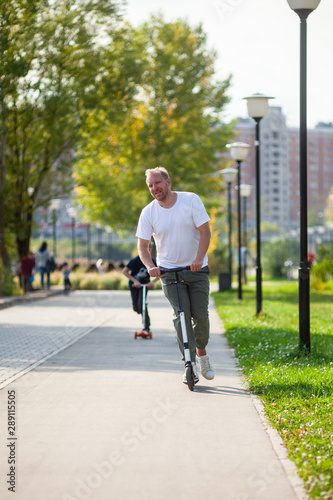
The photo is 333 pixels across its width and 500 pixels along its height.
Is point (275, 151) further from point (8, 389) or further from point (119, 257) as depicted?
point (8, 389)

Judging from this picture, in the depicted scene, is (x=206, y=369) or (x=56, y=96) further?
(x=56, y=96)

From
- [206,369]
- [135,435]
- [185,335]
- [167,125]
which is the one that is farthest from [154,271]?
[167,125]

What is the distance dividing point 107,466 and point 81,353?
5613 millimetres

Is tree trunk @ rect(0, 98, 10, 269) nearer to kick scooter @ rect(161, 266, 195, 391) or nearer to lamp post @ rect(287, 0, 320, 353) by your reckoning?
lamp post @ rect(287, 0, 320, 353)

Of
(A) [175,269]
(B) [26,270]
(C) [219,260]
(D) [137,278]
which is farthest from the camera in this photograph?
(C) [219,260]

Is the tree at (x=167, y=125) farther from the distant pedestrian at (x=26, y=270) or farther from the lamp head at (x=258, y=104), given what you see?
the lamp head at (x=258, y=104)

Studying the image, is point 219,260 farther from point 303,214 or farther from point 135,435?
point 135,435

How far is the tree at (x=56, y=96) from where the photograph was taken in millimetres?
23203

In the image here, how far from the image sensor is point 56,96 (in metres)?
23.8

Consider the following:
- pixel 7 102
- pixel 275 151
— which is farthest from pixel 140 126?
pixel 275 151

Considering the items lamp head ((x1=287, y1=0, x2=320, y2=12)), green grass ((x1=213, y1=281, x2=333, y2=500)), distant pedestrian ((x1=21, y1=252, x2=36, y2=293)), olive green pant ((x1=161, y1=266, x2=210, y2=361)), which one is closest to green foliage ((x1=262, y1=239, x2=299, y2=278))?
distant pedestrian ((x1=21, y1=252, x2=36, y2=293))

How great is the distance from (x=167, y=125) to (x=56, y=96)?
555 inches

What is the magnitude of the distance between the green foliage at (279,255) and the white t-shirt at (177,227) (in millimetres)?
34524

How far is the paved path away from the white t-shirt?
1.21m
